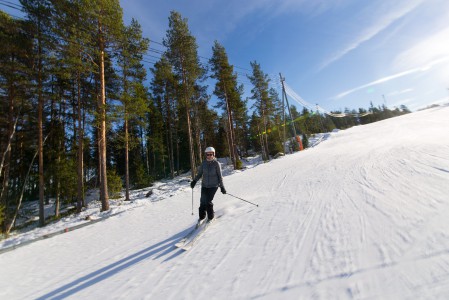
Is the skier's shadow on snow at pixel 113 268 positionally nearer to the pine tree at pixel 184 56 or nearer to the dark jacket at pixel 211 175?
the dark jacket at pixel 211 175

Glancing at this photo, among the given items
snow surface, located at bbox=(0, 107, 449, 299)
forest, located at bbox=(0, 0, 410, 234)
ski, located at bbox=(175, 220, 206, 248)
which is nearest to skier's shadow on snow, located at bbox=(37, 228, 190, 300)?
snow surface, located at bbox=(0, 107, 449, 299)

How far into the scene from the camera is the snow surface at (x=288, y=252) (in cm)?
295

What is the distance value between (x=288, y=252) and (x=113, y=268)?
3.86 metres

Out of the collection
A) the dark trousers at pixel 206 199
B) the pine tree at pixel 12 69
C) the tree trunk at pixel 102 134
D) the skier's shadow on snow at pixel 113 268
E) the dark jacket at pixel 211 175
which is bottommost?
the skier's shadow on snow at pixel 113 268

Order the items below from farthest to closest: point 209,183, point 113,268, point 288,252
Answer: point 209,183, point 113,268, point 288,252

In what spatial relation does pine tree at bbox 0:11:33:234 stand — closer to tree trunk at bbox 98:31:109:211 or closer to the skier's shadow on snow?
tree trunk at bbox 98:31:109:211

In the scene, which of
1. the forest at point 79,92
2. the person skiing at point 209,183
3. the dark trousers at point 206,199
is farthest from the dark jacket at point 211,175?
the forest at point 79,92

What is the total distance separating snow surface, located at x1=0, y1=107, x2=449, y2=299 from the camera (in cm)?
295

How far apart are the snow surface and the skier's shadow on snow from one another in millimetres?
31

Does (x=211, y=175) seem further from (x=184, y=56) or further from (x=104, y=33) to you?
(x=184, y=56)

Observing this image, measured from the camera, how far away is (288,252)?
3.99 m

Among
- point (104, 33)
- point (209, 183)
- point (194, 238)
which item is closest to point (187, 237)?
point (194, 238)

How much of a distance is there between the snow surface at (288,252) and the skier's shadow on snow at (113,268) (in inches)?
1.2

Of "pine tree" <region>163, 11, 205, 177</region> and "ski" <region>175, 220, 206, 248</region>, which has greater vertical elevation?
"pine tree" <region>163, 11, 205, 177</region>
